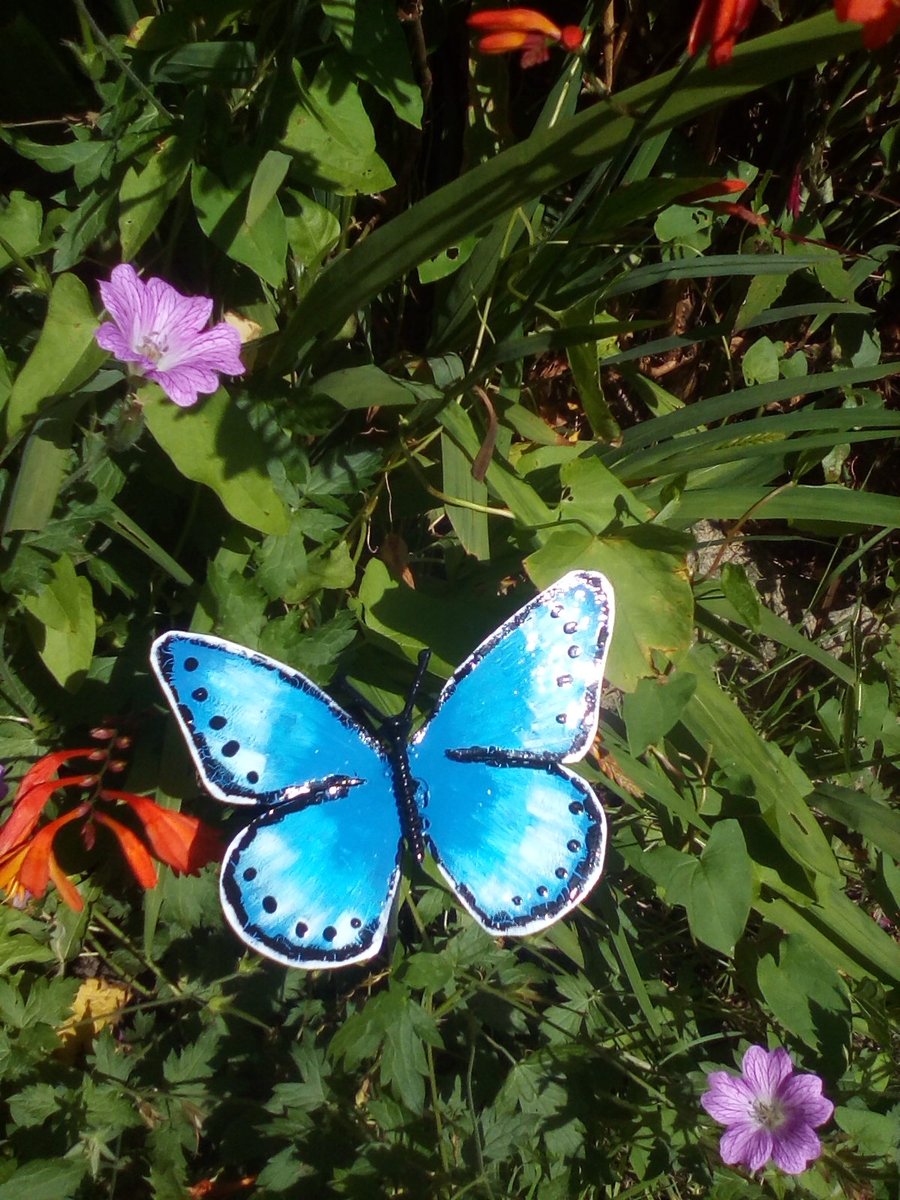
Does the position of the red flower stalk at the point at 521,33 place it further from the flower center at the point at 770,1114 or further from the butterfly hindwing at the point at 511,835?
the flower center at the point at 770,1114

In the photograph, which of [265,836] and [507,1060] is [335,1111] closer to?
[507,1060]

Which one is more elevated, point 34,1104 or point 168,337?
point 168,337

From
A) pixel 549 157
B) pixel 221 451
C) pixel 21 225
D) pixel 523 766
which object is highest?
pixel 549 157

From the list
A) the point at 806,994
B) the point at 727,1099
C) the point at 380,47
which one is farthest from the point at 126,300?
the point at 806,994

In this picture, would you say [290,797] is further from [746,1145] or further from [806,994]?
[806,994]

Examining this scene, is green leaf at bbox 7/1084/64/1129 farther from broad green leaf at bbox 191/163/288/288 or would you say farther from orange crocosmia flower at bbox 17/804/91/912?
broad green leaf at bbox 191/163/288/288

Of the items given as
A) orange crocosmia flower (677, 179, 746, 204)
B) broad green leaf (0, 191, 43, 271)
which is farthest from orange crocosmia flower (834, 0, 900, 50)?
broad green leaf (0, 191, 43, 271)
